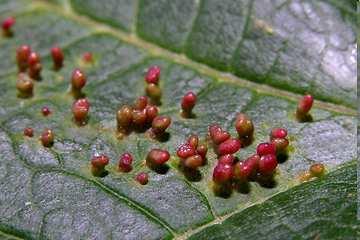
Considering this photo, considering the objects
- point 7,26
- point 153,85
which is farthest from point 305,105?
point 7,26

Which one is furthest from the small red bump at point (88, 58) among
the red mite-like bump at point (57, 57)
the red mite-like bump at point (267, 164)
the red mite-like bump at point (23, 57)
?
the red mite-like bump at point (267, 164)

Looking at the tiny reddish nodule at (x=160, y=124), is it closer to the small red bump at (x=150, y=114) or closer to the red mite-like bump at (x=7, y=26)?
the small red bump at (x=150, y=114)

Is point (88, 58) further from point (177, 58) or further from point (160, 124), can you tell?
point (160, 124)

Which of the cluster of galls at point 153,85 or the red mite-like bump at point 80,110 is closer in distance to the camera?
the red mite-like bump at point 80,110

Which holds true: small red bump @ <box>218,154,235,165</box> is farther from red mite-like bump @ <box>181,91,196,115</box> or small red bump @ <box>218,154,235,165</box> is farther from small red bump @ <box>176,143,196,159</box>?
red mite-like bump @ <box>181,91,196,115</box>

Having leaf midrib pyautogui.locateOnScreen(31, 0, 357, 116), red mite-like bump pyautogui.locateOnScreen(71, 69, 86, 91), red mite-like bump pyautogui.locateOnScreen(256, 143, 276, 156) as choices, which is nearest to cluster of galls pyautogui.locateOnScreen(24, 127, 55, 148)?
red mite-like bump pyautogui.locateOnScreen(71, 69, 86, 91)

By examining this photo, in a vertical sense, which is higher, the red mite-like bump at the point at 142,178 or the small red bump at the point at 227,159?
the small red bump at the point at 227,159
